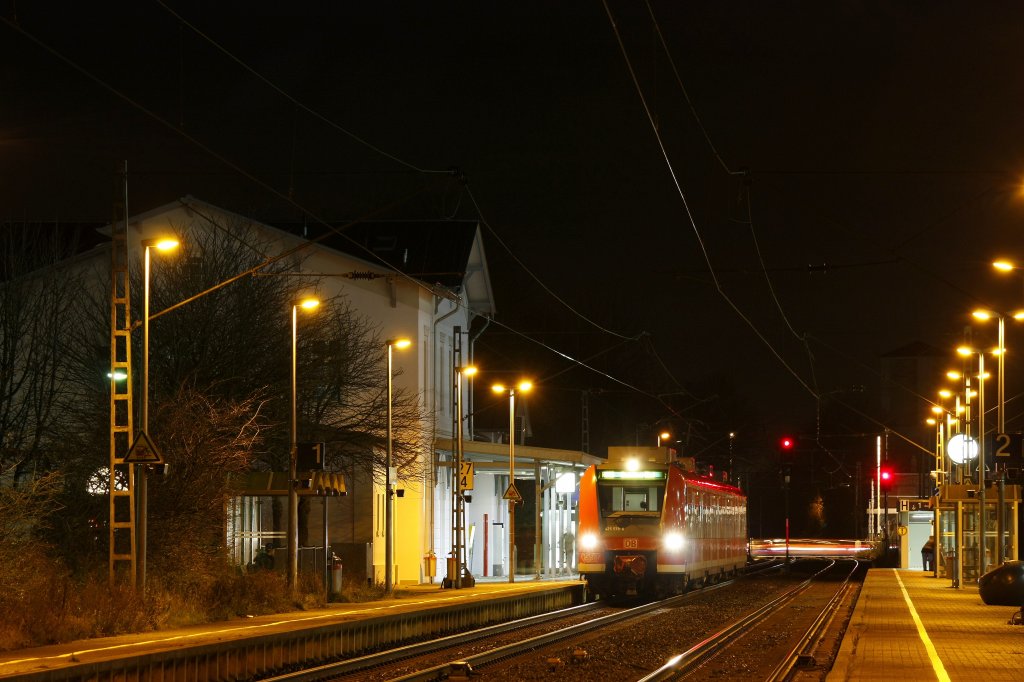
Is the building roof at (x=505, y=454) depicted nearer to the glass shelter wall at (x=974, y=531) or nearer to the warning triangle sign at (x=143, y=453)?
the glass shelter wall at (x=974, y=531)

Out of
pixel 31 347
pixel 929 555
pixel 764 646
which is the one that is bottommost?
pixel 929 555

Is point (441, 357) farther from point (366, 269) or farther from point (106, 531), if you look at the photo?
point (106, 531)

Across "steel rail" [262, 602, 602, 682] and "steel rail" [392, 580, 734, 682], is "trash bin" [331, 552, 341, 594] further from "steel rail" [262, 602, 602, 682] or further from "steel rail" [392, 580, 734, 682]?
"steel rail" [392, 580, 734, 682]

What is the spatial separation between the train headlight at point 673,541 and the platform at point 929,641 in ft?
14.6

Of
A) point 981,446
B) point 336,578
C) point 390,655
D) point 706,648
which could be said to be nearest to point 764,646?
point 706,648

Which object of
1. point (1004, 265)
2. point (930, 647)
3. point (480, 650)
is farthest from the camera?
point (1004, 265)

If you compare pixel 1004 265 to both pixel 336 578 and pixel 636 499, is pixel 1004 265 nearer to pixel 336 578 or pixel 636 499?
pixel 636 499

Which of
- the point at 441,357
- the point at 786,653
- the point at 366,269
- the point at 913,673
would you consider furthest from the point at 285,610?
the point at 441,357

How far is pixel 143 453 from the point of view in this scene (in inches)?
890

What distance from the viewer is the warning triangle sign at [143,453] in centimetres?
2256

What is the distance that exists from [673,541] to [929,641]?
47.4 ft

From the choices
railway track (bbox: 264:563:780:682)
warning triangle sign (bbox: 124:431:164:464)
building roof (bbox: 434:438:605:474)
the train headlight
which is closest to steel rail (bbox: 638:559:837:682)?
railway track (bbox: 264:563:780:682)

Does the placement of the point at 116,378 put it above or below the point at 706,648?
above

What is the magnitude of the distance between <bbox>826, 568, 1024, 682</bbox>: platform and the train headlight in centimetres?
446
